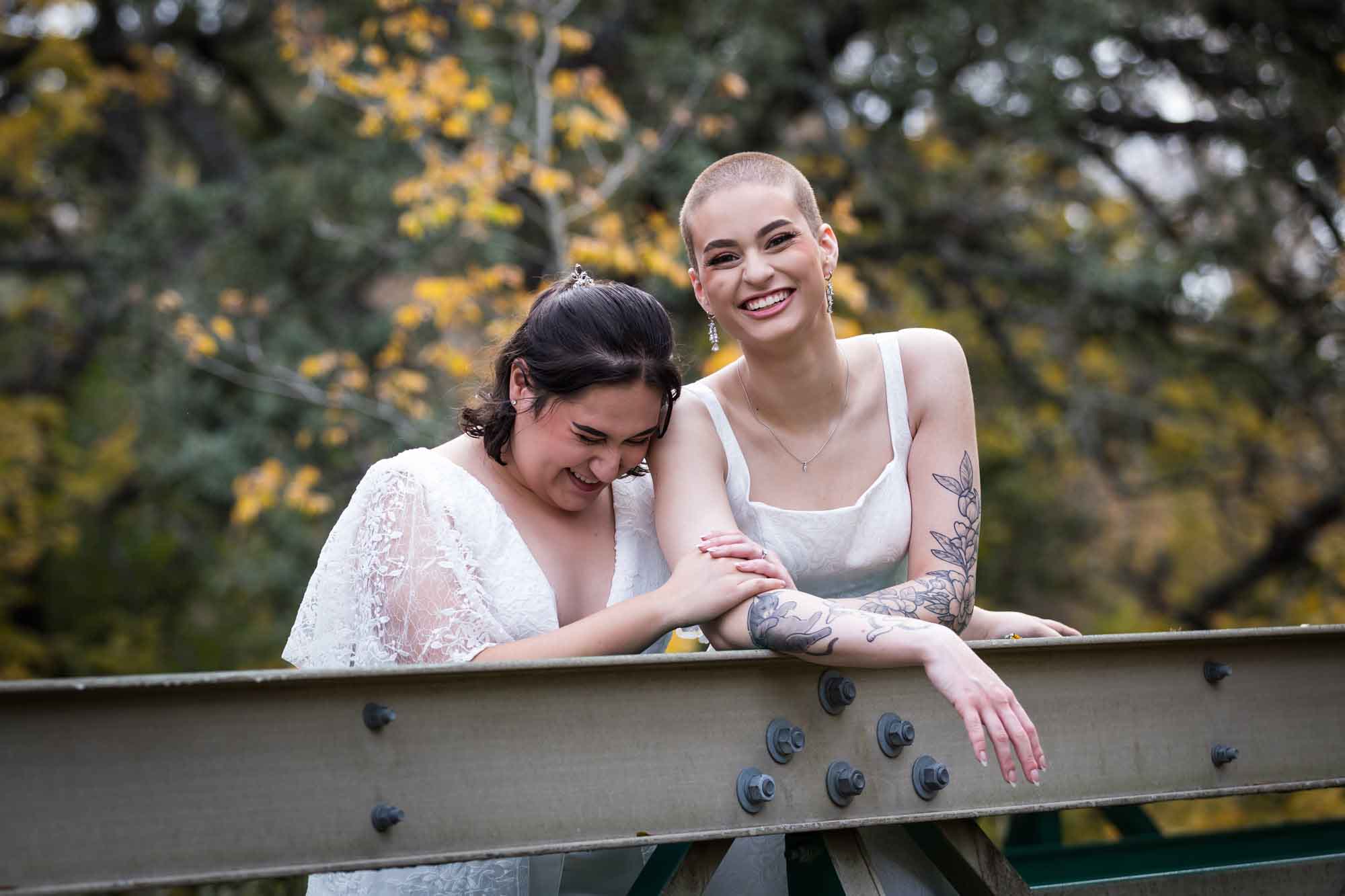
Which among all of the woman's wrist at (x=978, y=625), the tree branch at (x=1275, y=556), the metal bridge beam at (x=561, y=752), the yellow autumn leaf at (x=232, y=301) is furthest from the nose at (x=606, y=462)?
the tree branch at (x=1275, y=556)

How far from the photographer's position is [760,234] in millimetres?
3164

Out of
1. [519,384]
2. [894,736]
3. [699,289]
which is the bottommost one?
[894,736]

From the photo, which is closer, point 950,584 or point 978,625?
point 950,584

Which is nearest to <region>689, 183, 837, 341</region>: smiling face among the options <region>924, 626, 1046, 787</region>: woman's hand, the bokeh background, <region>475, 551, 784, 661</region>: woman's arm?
<region>475, 551, 784, 661</region>: woman's arm

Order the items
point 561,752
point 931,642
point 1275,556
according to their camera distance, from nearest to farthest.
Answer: point 561,752 < point 931,642 < point 1275,556

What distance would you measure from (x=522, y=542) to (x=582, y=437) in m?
0.29

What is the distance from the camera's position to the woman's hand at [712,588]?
A: 272 cm

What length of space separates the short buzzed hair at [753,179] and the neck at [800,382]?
0.29m

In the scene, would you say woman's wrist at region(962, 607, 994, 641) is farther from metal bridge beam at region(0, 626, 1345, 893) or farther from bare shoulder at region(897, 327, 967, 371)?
metal bridge beam at region(0, 626, 1345, 893)

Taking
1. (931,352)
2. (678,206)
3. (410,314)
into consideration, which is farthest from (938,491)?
(678,206)

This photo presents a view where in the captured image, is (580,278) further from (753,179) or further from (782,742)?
(782,742)

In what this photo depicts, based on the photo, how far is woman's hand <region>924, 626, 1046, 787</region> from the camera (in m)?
2.25

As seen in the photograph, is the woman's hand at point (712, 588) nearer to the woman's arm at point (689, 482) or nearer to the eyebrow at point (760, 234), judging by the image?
the woman's arm at point (689, 482)

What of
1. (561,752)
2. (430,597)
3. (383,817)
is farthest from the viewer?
(430,597)
